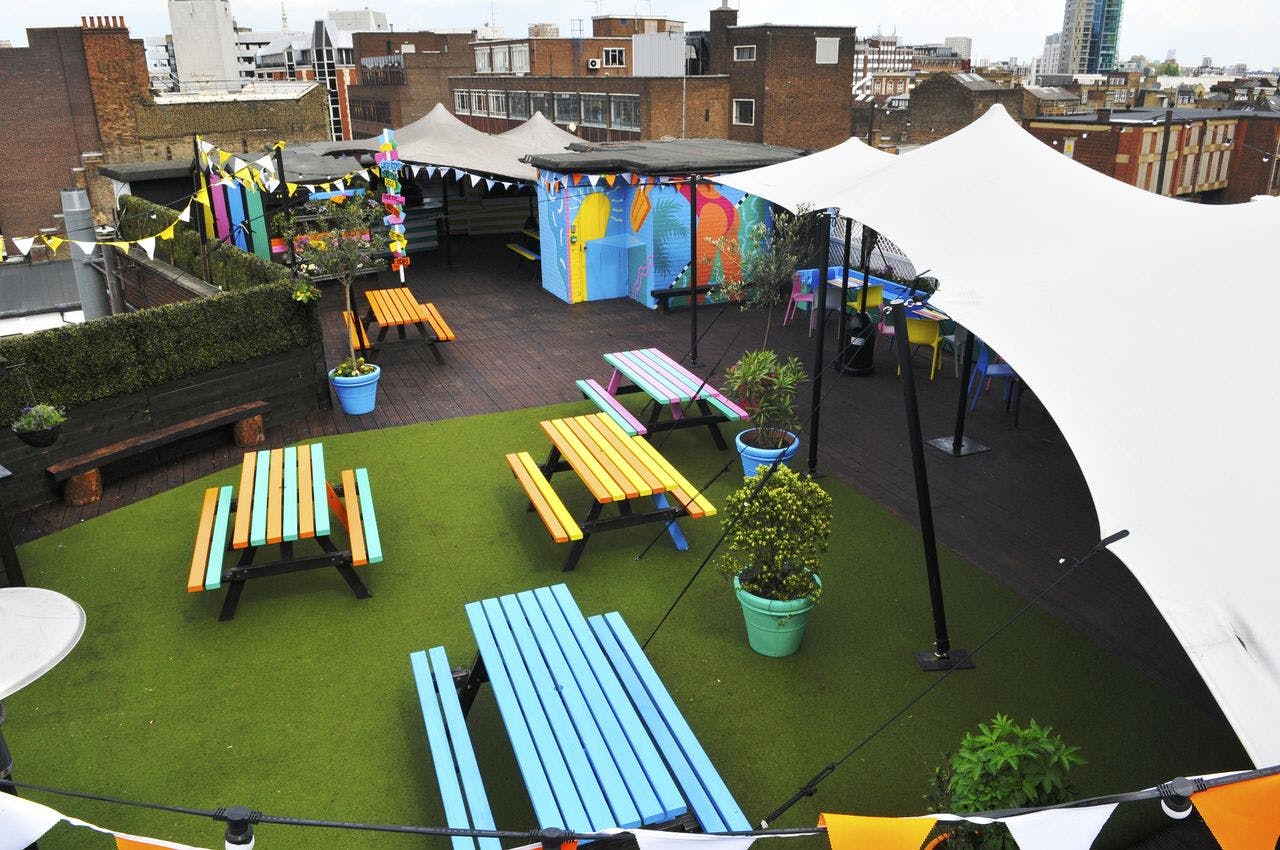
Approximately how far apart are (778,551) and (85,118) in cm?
4337

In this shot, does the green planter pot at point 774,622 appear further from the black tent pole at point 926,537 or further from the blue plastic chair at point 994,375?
the blue plastic chair at point 994,375

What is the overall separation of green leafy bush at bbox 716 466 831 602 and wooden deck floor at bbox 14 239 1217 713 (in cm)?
193

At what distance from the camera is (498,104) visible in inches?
2381

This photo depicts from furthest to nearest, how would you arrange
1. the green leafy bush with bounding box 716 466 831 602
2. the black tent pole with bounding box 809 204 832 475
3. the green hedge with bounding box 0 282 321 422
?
the green hedge with bounding box 0 282 321 422 → the black tent pole with bounding box 809 204 832 475 → the green leafy bush with bounding box 716 466 831 602

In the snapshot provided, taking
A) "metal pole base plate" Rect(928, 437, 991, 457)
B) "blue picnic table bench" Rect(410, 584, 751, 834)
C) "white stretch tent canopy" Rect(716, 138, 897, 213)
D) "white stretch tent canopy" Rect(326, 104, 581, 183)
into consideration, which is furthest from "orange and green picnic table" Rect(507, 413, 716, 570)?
"white stretch tent canopy" Rect(326, 104, 581, 183)

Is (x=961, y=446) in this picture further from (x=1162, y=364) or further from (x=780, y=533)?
(x=1162, y=364)

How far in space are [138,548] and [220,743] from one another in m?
2.94

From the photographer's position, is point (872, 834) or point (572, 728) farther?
point (572, 728)

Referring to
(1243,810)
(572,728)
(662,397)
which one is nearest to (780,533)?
(572,728)

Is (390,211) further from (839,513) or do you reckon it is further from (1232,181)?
(1232,181)

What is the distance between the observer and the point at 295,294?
32.3 feet

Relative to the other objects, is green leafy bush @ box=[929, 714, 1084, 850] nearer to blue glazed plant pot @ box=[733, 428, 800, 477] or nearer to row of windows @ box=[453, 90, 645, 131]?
blue glazed plant pot @ box=[733, 428, 800, 477]

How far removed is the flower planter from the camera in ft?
25.1

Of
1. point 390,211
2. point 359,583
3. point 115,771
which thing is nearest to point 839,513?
point 359,583
